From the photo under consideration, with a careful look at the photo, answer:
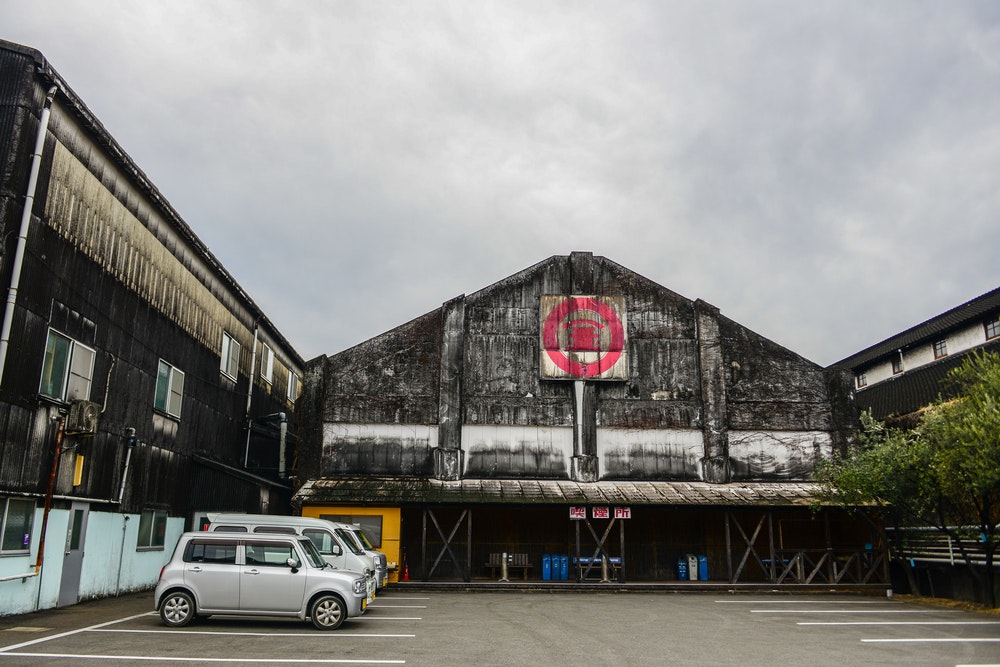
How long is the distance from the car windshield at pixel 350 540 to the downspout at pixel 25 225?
Answer: 818 centimetres

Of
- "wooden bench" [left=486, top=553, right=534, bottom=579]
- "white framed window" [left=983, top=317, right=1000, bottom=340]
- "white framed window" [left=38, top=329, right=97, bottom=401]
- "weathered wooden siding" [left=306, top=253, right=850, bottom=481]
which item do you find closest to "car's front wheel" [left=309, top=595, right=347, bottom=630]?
"white framed window" [left=38, top=329, right=97, bottom=401]

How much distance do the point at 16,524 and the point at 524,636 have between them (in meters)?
10.4

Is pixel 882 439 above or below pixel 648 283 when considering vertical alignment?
below

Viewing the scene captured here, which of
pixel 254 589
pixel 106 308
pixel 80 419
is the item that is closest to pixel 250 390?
pixel 106 308

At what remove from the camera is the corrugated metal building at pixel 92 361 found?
15.4m

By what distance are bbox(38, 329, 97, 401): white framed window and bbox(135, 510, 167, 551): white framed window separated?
5120mm

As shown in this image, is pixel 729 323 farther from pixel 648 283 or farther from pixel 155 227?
pixel 155 227

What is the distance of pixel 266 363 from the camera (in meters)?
34.0

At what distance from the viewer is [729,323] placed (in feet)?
91.2

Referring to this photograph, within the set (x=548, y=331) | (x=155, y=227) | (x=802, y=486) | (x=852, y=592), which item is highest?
(x=155, y=227)

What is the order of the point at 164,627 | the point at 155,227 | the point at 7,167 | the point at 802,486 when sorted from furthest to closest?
1. the point at 802,486
2. the point at 155,227
3. the point at 7,167
4. the point at 164,627

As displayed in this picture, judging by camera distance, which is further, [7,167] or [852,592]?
[852,592]

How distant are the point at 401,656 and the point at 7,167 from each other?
12261 mm

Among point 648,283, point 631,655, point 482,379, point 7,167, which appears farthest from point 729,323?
point 7,167
